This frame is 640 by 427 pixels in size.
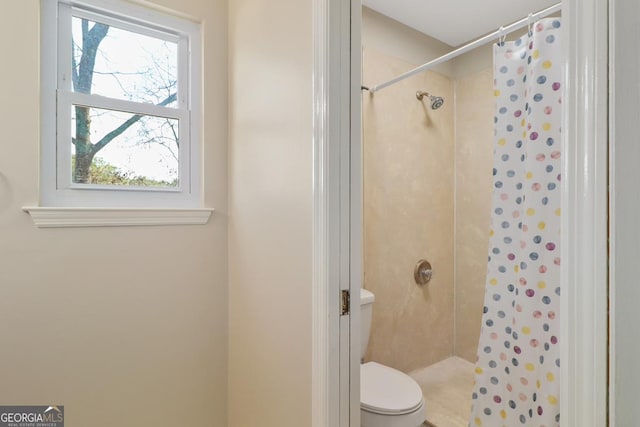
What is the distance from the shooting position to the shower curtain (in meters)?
1.12

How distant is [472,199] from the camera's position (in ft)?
7.47

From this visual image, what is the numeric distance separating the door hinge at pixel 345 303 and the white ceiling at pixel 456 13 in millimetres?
1770

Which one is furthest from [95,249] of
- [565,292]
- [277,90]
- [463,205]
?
[463,205]

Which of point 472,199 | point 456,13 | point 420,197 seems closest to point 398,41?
point 456,13

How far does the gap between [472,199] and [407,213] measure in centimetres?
54

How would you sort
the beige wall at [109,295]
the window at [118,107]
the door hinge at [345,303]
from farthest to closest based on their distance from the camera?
the window at [118,107]
the beige wall at [109,295]
the door hinge at [345,303]

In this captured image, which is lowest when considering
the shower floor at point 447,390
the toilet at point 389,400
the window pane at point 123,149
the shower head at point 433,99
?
the shower floor at point 447,390

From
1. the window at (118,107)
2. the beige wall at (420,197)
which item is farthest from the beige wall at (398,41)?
the window at (118,107)

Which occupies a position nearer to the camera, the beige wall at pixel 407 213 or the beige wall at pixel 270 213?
the beige wall at pixel 270 213

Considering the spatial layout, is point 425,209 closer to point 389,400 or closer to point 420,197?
point 420,197

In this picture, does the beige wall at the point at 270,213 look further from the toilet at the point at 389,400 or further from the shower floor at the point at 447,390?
the shower floor at the point at 447,390

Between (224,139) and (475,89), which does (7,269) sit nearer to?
(224,139)

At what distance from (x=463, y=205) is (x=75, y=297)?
2.34 m

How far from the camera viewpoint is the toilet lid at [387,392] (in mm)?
1320
